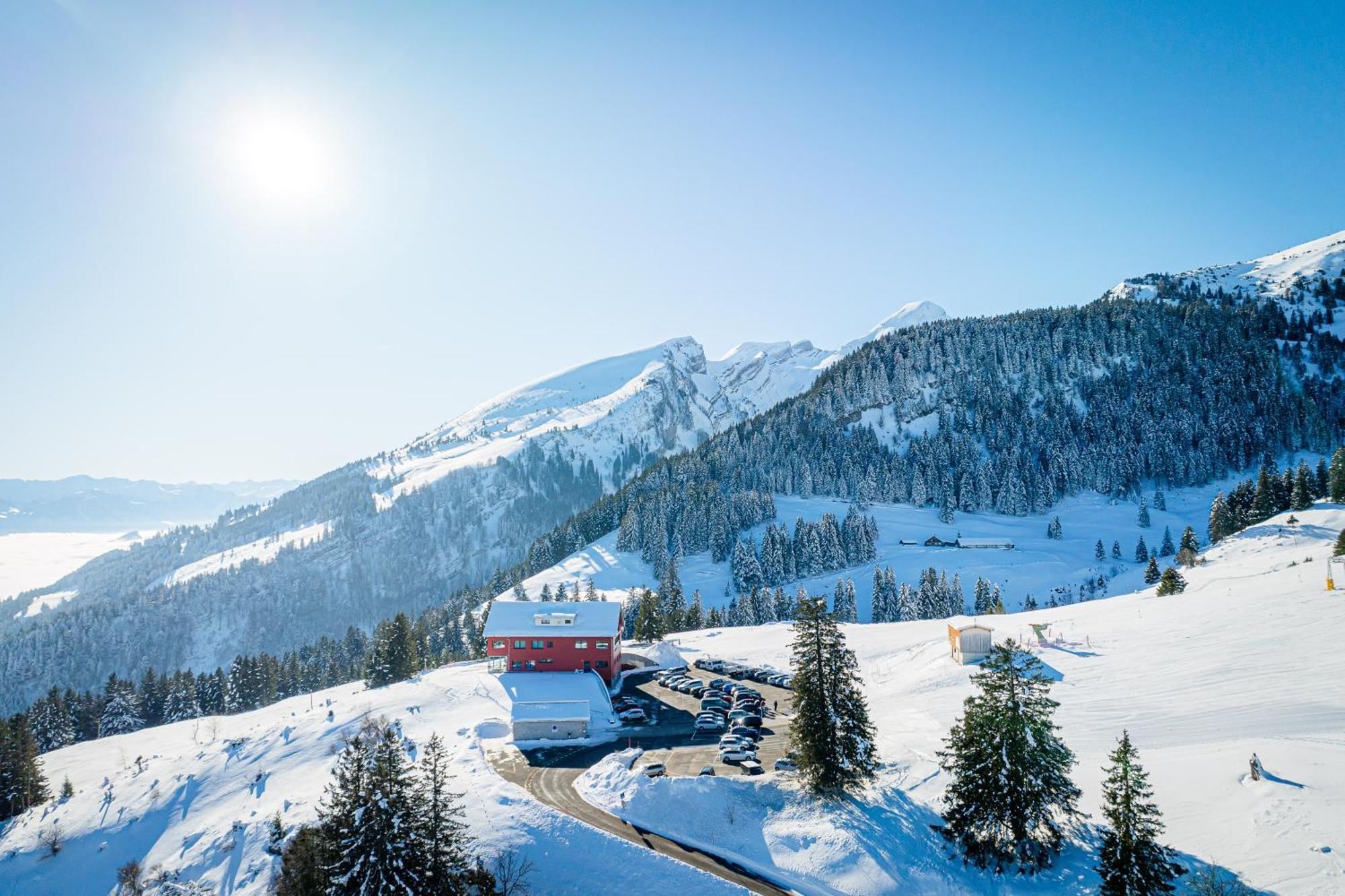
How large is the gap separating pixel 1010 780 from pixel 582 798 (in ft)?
71.4

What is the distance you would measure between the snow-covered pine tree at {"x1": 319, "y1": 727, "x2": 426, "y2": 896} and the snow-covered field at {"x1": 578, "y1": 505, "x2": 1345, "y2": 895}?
42.7 feet

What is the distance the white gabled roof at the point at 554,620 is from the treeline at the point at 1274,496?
9207 centimetres

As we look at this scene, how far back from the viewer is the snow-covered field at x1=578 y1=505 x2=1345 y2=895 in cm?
2384

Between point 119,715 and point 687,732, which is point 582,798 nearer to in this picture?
point 687,732

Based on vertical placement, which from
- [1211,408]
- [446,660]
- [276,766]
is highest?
[1211,408]

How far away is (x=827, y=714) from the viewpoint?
31.8 metres

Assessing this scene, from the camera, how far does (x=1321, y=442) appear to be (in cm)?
16275

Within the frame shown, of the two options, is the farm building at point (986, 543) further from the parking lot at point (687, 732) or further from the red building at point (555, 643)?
the red building at point (555, 643)

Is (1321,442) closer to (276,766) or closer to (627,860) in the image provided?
(627,860)

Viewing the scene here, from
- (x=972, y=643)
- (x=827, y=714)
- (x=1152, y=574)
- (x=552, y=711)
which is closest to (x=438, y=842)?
(x=827, y=714)

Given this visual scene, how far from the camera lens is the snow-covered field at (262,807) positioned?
28.4 meters

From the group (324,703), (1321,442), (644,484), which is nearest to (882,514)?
(644,484)

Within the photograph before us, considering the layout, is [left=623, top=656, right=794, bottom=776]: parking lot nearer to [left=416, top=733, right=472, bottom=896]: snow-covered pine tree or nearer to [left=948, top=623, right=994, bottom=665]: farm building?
[left=948, top=623, right=994, bottom=665]: farm building

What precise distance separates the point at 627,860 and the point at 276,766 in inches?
1394
